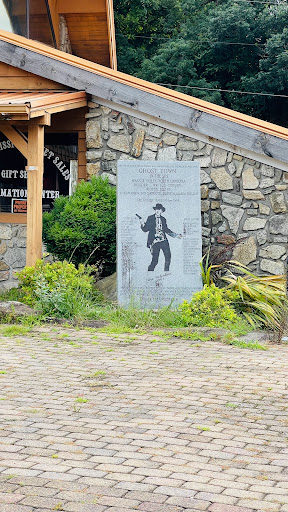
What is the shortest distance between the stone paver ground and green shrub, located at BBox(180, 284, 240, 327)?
871 mm

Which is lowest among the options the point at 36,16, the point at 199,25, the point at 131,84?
the point at 131,84

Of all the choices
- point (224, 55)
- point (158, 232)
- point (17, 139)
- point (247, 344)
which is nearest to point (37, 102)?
point (17, 139)

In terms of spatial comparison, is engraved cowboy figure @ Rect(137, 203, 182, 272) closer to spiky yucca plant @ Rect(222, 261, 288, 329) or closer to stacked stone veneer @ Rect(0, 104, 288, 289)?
spiky yucca plant @ Rect(222, 261, 288, 329)

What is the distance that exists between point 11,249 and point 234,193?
3.65 metres

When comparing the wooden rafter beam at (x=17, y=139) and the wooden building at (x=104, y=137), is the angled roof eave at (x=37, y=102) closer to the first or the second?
the wooden building at (x=104, y=137)

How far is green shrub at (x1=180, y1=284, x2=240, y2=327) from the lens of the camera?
8648mm

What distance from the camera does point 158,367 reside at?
6.79 metres

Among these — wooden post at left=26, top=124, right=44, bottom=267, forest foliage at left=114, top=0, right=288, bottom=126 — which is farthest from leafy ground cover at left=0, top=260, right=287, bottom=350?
forest foliage at left=114, top=0, right=288, bottom=126

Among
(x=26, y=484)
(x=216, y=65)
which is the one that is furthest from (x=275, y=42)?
(x=26, y=484)

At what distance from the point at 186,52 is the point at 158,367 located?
22.7 m

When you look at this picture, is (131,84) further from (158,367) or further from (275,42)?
(275,42)

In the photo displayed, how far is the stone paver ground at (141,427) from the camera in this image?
3.78 meters

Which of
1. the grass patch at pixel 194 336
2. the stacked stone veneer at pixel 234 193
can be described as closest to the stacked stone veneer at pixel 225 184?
the stacked stone veneer at pixel 234 193

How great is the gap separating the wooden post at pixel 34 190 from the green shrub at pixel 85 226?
326 millimetres
